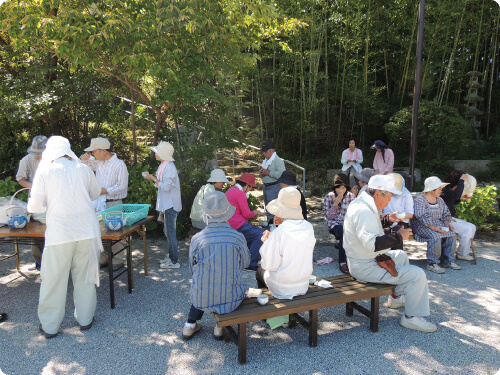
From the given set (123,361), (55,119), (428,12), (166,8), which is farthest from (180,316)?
(428,12)

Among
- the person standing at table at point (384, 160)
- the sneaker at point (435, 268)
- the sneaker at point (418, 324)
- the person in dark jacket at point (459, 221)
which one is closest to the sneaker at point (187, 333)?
the sneaker at point (418, 324)

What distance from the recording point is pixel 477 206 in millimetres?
5449

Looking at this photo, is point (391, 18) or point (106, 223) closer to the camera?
point (106, 223)

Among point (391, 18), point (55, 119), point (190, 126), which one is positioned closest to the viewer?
point (190, 126)

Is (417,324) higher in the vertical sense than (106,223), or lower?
lower

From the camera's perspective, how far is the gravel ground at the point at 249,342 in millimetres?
2656

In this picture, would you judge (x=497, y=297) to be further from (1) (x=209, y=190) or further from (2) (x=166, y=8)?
(2) (x=166, y=8)

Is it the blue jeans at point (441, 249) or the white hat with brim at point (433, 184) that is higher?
the white hat with brim at point (433, 184)

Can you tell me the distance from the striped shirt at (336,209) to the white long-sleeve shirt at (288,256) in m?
2.04

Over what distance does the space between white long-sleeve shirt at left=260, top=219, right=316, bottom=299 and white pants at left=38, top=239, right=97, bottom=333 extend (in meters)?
1.62

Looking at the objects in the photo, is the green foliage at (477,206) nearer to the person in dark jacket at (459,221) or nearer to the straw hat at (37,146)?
the person in dark jacket at (459,221)

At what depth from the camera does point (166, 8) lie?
174 inches

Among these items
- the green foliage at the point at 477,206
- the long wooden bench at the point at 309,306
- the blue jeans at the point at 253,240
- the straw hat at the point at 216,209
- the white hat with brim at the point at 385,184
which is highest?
the white hat with brim at the point at 385,184

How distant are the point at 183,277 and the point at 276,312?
198 cm
